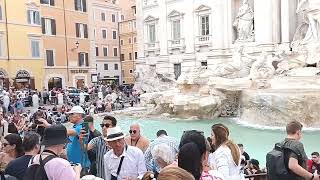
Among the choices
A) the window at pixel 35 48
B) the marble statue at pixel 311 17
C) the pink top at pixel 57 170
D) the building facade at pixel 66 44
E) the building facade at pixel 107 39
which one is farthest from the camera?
the building facade at pixel 107 39

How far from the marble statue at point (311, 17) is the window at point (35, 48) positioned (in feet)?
60.5

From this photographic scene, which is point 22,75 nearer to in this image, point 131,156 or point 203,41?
point 203,41

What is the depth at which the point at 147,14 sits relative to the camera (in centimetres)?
3200

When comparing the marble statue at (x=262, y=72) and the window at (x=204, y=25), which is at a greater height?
the window at (x=204, y=25)

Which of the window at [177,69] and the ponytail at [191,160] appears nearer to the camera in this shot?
the ponytail at [191,160]

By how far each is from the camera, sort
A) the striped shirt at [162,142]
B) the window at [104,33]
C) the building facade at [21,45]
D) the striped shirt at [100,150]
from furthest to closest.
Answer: the window at [104,33] → the building facade at [21,45] → the striped shirt at [100,150] → the striped shirt at [162,142]

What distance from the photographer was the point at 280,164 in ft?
13.8

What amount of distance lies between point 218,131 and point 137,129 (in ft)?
4.61

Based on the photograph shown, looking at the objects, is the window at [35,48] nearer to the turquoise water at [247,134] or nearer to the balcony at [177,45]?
the balcony at [177,45]

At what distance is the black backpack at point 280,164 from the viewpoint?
13.6ft

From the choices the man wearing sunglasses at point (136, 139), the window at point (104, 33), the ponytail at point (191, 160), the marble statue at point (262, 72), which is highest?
the window at point (104, 33)

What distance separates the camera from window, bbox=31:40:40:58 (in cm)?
3058

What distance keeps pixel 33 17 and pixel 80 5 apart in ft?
17.6

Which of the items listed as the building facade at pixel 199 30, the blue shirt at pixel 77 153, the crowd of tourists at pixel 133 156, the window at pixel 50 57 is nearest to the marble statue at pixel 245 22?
the building facade at pixel 199 30
